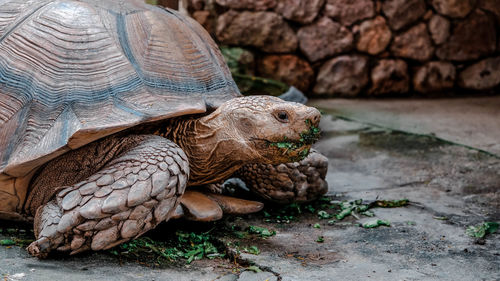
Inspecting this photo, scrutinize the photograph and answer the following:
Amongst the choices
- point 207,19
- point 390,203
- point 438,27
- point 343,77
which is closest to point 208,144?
point 390,203

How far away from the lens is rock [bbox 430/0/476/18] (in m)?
6.29

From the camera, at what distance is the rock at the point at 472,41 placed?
6371 millimetres

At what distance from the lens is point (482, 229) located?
100 inches

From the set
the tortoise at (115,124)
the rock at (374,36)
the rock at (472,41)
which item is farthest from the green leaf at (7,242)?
the rock at (472,41)

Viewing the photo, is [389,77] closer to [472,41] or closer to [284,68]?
[472,41]

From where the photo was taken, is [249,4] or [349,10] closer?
[249,4]

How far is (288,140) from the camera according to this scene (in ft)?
7.62

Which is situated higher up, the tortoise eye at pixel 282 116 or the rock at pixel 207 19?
the tortoise eye at pixel 282 116

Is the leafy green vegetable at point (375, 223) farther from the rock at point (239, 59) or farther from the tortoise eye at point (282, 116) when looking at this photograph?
the rock at point (239, 59)

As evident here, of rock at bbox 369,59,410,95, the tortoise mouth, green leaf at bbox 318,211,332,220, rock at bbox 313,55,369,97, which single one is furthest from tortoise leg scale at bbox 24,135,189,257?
rock at bbox 369,59,410,95

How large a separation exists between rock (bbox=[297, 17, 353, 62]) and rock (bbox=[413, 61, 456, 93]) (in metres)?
0.89

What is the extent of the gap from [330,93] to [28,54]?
14.3 feet

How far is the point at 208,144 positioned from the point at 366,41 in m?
4.21

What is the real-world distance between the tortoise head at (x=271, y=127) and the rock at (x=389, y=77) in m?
4.22
